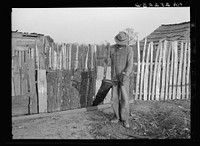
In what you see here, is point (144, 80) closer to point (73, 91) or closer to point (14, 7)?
point (73, 91)

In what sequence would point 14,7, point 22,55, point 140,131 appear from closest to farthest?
point 14,7, point 140,131, point 22,55

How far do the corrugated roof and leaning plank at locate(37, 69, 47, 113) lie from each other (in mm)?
6093

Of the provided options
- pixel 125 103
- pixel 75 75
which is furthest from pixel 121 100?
pixel 75 75

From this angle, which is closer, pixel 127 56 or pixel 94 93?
pixel 127 56

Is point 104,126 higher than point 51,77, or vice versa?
point 51,77

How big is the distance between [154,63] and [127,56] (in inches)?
103

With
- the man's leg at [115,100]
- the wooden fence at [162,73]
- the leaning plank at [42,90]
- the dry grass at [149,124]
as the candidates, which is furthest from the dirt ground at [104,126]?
the wooden fence at [162,73]

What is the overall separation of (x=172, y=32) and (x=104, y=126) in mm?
6974

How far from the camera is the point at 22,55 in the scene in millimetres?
5426

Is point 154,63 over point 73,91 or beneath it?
over

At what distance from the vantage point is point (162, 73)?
283 inches

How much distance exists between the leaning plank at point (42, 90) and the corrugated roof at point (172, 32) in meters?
6.09

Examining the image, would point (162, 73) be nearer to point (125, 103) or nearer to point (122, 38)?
point (125, 103)
